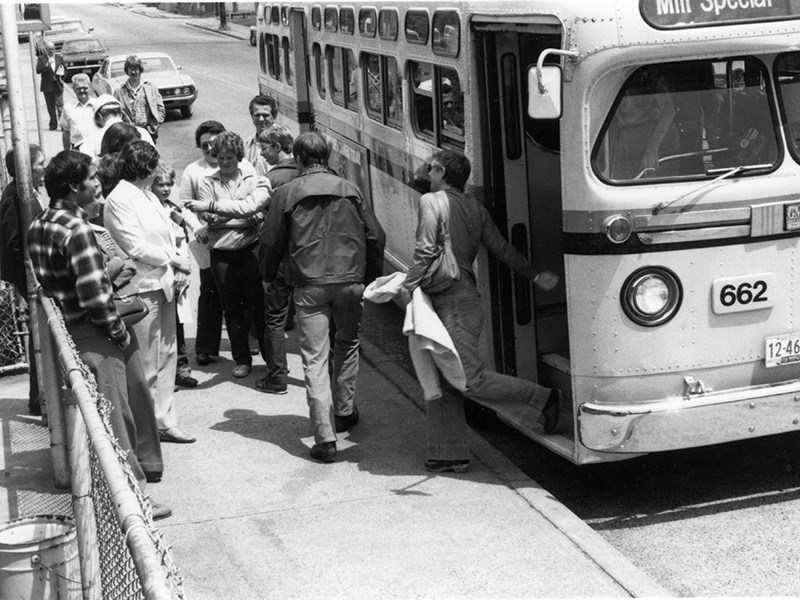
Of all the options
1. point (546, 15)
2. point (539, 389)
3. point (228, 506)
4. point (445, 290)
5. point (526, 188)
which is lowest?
point (228, 506)

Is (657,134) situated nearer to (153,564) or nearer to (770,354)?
(770,354)

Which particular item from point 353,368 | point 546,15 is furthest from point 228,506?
point 546,15

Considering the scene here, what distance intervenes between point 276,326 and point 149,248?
162 cm

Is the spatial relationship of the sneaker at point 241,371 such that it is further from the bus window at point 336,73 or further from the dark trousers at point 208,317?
the bus window at point 336,73

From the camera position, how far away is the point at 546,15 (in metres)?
6.14

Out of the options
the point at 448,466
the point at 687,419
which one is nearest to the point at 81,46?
the point at 448,466

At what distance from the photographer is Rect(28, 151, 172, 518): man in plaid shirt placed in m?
5.91

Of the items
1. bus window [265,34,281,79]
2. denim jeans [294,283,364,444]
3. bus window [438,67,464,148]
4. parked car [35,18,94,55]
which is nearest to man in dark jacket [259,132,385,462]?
denim jeans [294,283,364,444]

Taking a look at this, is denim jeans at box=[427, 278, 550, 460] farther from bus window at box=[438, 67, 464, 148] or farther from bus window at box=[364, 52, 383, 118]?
bus window at box=[364, 52, 383, 118]

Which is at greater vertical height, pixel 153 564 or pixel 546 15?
pixel 546 15

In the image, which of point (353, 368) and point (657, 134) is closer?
point (657, 134)

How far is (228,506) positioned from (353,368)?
1378 millimetres

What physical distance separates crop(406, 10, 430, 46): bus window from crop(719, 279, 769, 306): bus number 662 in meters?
2.75

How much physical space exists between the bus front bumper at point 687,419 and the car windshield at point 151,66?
23638 millimetres
